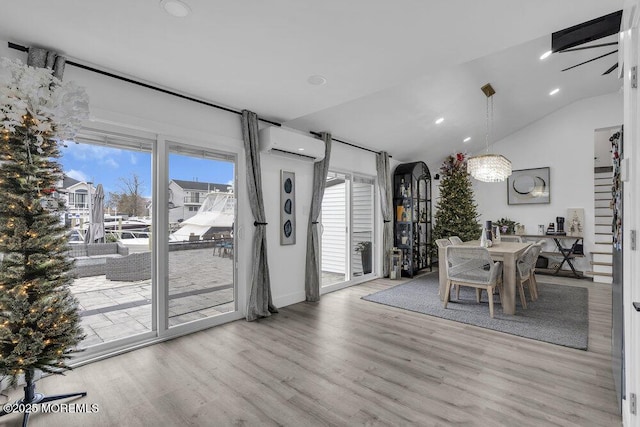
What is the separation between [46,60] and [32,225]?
1366 mm

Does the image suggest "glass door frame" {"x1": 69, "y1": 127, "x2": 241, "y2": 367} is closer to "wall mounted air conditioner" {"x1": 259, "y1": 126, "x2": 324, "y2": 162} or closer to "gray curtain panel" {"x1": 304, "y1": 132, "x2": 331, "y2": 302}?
"wall mounted air conditioner" {"x1": 259, "y1": 126, "x2": 324, "y2": 162}

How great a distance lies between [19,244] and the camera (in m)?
1.82

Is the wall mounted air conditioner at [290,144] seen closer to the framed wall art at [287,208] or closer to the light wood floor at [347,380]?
the framed wall art at [287,208]

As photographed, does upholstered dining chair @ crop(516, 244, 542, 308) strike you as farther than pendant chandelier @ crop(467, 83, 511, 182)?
No

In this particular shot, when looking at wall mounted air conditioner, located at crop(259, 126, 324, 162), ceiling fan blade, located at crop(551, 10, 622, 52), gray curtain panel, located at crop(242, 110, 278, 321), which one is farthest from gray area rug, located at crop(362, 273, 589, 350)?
ceiling fan blade, located at crop(551, 10, 622, 52)

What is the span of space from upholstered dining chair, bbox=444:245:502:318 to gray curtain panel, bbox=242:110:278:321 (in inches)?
92.1

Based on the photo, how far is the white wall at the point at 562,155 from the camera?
601cm

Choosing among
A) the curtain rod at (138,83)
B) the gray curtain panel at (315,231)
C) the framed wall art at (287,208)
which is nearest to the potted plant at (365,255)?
the gray curtain panel at (315,231)

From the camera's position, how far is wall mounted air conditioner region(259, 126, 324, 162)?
3795mm

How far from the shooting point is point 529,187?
6762mm

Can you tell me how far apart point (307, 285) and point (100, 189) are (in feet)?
9.30

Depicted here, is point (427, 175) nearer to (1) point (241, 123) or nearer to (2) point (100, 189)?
(1) point (241, 123)

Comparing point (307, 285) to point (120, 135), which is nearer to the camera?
point (120, 135)

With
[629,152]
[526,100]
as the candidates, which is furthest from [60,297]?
[526,100]
